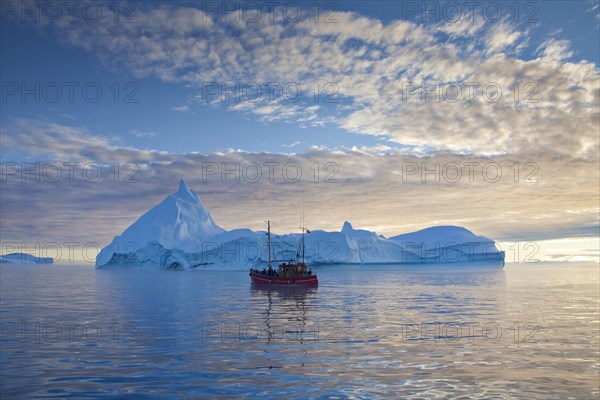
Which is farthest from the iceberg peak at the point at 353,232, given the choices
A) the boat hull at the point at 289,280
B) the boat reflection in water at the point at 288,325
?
the boat reflection in water at the point at 288,325

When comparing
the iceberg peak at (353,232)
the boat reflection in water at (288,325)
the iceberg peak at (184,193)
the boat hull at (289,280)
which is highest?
the iceberg peak at (184,193)

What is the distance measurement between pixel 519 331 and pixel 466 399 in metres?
12.0

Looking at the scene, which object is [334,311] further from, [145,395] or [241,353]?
[145,395]

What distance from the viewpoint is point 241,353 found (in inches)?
602

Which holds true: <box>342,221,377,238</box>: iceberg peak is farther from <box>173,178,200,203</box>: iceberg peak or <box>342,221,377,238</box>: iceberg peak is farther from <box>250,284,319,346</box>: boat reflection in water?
<box>250,284,319,346</box>: boat reflection in water

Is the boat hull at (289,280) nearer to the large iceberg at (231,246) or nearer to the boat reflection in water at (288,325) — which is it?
the boat reflection in water at (288,325)

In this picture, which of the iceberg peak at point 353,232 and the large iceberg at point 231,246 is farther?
the iceberg peak at point 353,232

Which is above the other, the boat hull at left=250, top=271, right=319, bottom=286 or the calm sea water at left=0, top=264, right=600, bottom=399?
the calm sea water at left=0, top=264, right=600, bottom=399

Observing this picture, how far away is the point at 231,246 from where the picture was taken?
105188 mm

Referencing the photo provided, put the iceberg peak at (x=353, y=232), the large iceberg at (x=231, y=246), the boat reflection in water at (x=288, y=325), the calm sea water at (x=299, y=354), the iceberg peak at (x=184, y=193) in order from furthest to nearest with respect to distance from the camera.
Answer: the iceberg peak at (x=184, y=193)
the iceberg peak at (x=353, y=232)
the large iceberg at (x=231, y=246)
the boat reflection in water at (x=288, y=325)
the calm sea water at (x=299, y=354)

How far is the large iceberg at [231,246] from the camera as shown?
106438 millimetres

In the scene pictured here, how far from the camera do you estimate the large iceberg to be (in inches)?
4190

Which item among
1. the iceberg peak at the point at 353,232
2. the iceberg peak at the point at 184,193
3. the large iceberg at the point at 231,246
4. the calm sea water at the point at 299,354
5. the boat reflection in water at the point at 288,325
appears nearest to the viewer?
the calm sea water at the point at 299,354

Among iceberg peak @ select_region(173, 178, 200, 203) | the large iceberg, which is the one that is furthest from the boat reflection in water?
iceberg peak @ select_region(173, 178, 200, 203)
